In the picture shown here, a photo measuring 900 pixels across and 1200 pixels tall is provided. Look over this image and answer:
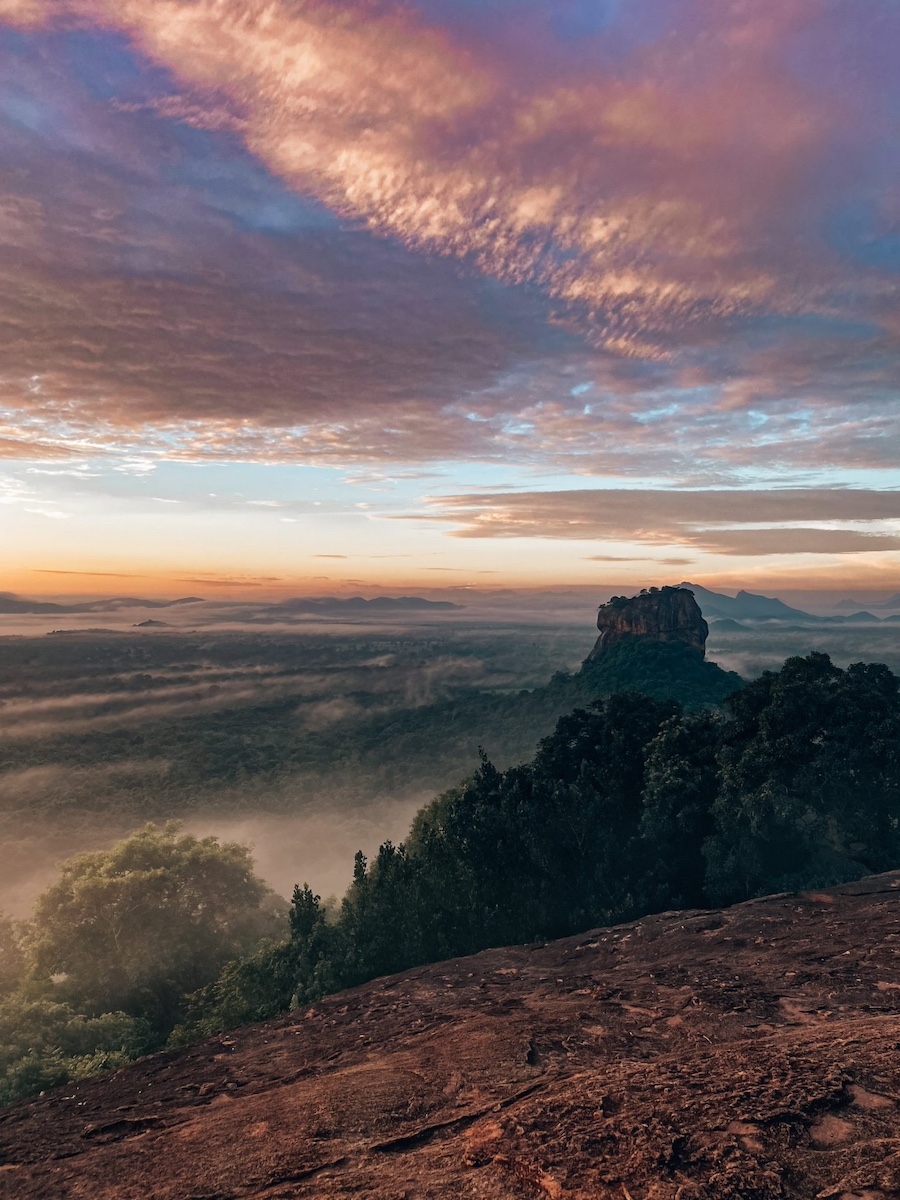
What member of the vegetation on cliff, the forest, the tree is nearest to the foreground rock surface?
the vegetation on cliff

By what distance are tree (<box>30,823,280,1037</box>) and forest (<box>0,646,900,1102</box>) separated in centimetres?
27

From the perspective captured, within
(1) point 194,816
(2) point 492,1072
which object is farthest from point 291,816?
(2) point 492,1072

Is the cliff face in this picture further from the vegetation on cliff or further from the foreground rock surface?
the foreground rock surface

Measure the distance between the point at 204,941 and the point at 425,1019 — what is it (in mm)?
36552

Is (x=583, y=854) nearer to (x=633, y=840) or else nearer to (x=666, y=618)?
(x=633, y=840)

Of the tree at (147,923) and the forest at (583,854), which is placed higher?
the forest at (583,854)

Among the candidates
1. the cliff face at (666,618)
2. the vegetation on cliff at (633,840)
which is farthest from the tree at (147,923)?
the cliff face at (666,618)

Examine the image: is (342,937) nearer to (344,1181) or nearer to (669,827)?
(669,827)

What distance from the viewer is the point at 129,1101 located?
1440 centimetres

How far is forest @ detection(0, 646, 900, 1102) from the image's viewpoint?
29562 millimetres

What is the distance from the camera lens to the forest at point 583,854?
97.0 feet

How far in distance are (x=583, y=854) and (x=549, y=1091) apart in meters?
23.8

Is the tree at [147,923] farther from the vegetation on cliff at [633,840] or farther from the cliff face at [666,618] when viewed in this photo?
the cliff face at [666,618]

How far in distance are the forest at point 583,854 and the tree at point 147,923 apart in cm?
27
